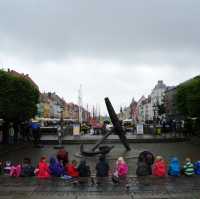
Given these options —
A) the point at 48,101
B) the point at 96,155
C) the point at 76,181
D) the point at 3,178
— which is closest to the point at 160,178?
the point at 76,181

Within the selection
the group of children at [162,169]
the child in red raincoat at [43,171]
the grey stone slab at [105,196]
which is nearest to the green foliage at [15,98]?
the child in red raincoat at [43,171]

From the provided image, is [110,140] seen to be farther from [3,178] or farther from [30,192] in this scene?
[30,192]

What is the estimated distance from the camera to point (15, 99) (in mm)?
42344

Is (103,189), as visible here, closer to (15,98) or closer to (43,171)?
(43,171)

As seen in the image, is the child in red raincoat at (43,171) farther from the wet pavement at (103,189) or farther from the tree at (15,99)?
the tree at (15,99)

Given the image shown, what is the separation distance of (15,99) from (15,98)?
0.14 metres

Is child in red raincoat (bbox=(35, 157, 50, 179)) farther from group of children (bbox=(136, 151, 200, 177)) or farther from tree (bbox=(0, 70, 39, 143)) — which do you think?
tree (bbox=(0, 70, 39, 143))

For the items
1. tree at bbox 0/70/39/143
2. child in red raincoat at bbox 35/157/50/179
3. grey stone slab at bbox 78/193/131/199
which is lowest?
grey stone slab at bbox 78/193/131/199

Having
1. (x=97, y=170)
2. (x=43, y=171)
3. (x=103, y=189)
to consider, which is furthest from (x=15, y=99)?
(x=103, y=189)

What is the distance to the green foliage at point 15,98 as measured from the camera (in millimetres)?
40844

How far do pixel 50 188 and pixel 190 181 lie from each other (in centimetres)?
590

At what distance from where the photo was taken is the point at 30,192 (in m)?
15.7

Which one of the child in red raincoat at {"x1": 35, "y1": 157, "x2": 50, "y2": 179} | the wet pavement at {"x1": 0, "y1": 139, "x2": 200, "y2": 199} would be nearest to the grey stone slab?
the wet pavement at {"x1": 0, "y1": 139, "x2": 200, "y2": 199}

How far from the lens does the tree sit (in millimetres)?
40853
